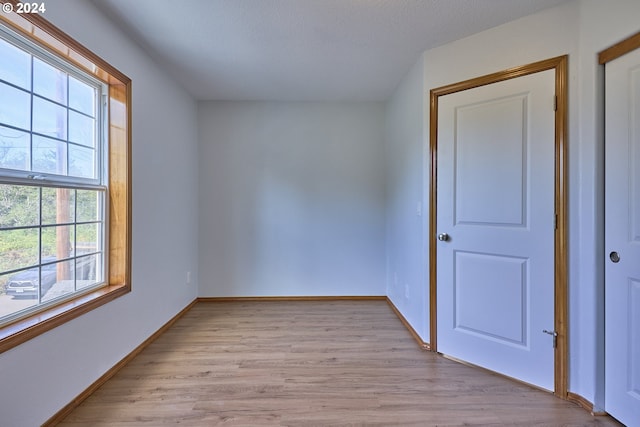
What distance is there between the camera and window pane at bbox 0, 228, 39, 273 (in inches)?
55.7

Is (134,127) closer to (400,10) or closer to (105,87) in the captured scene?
(105,87)

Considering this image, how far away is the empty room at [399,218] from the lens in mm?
1520

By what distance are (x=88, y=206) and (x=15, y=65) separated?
86 cm

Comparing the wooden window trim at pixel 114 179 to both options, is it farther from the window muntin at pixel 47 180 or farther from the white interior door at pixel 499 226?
the white interior door at pixel 499 226

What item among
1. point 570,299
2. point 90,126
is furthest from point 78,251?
point 570,299

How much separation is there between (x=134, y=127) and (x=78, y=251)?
3.24ft

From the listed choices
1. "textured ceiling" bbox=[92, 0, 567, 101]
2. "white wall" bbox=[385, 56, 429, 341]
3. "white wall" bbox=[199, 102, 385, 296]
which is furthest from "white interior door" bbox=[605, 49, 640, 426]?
"white wall" bbox=[199, 102, 385, 296]

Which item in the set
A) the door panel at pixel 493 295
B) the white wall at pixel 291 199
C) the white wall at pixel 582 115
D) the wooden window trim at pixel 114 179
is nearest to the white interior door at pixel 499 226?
the door panel at pixel 493 295

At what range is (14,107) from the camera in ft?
4.78

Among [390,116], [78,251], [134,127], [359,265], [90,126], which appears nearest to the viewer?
[78,251]

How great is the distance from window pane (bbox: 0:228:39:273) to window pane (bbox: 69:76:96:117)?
0.84m

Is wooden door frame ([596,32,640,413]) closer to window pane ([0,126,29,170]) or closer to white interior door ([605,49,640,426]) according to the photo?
white interior door ([605,49,640,426])

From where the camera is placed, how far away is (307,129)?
140 inches

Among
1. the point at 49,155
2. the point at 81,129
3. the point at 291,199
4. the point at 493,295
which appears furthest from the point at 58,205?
the point at 493,295
